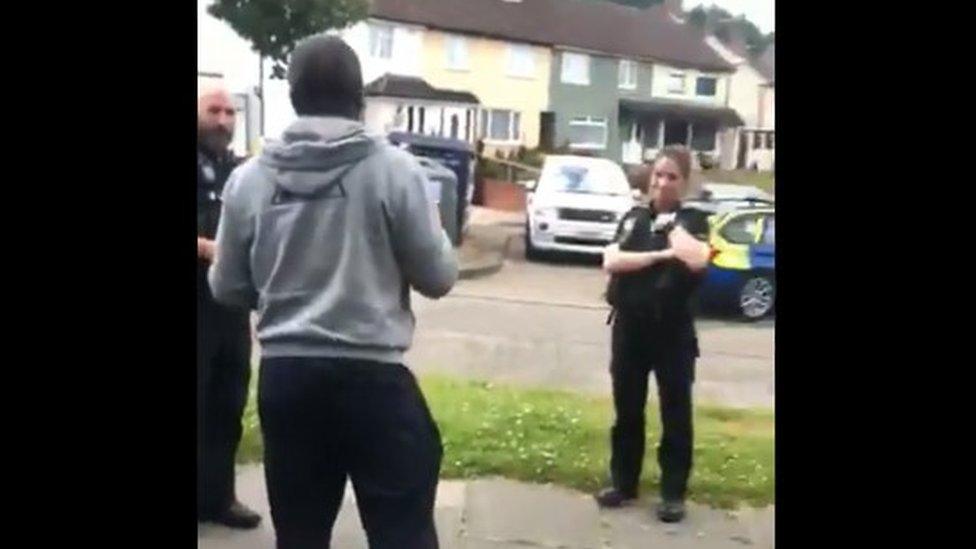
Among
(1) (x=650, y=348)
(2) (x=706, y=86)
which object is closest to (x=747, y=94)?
(2) (x=706, y=86)

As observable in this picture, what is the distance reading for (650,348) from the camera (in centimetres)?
203

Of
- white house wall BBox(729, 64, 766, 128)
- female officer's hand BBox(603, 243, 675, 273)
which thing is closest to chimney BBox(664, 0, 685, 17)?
white house wall BBox(729, 64, 766, 128)

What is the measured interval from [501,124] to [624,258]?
262 millimetres

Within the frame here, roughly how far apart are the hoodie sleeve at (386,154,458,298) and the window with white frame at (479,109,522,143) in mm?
133

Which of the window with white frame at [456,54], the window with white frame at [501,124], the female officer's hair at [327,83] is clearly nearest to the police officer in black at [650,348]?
the window with white frame at [501,124]

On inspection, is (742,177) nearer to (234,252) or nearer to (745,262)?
(745,262)

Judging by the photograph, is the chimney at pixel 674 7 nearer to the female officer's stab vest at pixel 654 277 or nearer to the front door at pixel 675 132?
the front door at pixel 675 132

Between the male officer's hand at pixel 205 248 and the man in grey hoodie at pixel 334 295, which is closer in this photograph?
the man in grey hoodie at pixel 334 295

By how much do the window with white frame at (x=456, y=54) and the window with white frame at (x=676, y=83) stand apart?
11.6 inches

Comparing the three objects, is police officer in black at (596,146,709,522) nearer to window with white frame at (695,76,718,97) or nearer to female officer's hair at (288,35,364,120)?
window with white frame at (695,76,718,97)

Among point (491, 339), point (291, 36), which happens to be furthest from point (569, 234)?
point (291, 36)

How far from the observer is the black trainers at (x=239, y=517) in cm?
206

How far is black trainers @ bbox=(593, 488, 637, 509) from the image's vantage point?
2.03m
